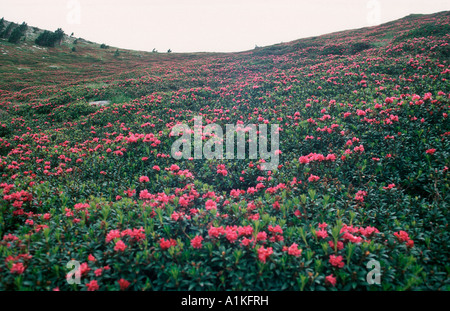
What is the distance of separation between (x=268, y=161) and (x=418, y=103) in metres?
4.26

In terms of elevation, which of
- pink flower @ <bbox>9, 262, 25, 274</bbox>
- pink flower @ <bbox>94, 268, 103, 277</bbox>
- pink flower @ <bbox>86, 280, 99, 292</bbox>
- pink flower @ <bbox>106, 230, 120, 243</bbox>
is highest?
pink flower @ <bbox>106, 230, 120, 243</bbox>

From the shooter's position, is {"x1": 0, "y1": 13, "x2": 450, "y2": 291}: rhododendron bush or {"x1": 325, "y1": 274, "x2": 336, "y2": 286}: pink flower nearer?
{"x1": 325, "y1": 274, "x2": 336, "y2": 286}: pink flower

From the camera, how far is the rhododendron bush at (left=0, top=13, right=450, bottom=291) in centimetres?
282

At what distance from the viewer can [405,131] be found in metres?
5.64

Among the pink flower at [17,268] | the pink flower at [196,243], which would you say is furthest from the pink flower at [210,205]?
the pink flower at [17,268]

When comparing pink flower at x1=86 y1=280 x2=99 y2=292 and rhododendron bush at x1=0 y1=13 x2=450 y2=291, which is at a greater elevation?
rhododendron bush at x1=0 y1=13 x2=450 y2=291

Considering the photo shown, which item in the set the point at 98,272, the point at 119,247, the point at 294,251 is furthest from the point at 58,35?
the point at 294,251

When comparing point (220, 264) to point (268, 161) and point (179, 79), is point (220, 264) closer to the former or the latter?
point (268, 161)

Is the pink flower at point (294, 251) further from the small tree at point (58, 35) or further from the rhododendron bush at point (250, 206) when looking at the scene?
the small tree at point (58, 35)

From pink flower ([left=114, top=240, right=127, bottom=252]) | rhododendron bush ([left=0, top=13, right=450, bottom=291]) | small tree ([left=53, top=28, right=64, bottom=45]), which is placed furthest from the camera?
small tree ([left=53, top=28, right=64, bottom=45])

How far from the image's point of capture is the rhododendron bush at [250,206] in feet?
9.25

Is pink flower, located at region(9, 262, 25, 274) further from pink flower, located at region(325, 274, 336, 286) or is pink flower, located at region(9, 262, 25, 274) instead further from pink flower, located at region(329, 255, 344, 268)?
pink flower, located at region(329, 255, 344, 268)

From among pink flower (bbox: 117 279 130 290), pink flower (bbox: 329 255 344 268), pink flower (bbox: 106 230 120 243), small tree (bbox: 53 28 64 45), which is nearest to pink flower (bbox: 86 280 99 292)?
pink flower (bbox: 117 279 130 290)

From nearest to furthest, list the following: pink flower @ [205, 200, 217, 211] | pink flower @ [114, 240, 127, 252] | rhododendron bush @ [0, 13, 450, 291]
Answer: rhododendron bush @ [0, 13, 450, 291] → pink flower @ [114, 240, 127, 252] → pink flower @ [205, 200, 217, 211]
